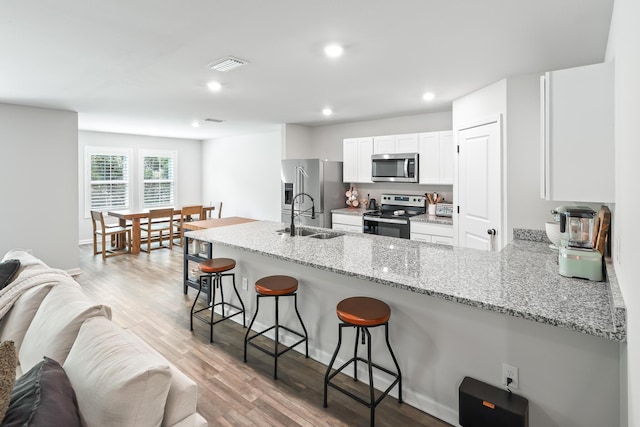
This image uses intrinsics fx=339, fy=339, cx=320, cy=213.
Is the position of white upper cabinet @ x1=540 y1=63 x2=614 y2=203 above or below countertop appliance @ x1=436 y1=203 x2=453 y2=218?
above

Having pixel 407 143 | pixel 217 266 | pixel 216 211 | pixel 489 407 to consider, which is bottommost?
pixel 489 407

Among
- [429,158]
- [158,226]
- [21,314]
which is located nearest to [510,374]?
[21,314]

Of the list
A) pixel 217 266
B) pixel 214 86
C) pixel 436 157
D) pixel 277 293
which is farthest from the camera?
pixel 436 157

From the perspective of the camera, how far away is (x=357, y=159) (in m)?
5.57

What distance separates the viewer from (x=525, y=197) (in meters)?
3.17

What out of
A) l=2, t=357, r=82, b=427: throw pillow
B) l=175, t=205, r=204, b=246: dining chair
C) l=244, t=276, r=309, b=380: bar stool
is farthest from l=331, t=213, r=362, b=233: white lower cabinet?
l=2, t=357, r=82, b=427: throw pillow

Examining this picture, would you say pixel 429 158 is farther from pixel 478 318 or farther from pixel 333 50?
pixel 478 318

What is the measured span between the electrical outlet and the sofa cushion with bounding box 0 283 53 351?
2594mm

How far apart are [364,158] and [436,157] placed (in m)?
1.19

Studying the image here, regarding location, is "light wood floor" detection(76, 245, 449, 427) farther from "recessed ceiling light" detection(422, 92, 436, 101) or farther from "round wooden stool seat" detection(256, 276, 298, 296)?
"recessed ceiling light" detection(422, 92, 436, 101)

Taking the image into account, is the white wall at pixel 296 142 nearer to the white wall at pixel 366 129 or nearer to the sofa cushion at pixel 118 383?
the white wall at pixel 366 129

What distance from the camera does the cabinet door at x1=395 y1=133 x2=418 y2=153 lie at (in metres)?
4.89

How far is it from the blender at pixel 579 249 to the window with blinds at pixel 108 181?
27.2ft

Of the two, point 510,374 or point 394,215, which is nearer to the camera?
point 510,374
